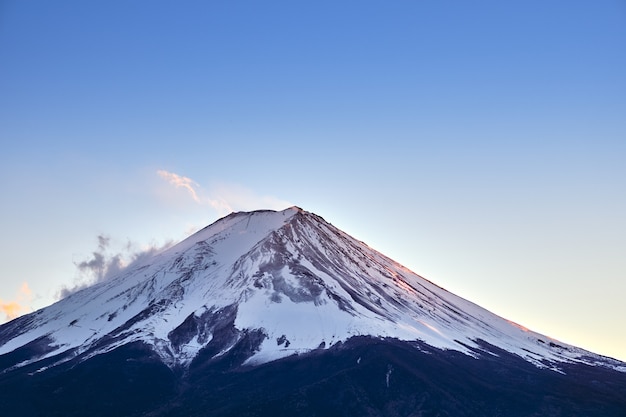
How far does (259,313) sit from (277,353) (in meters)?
16.1

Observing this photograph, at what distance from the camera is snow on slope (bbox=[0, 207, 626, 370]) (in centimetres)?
15600

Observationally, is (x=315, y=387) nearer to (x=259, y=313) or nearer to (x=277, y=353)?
(x=277, y=353)

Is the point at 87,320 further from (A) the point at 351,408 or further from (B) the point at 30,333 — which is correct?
(A) the point at 351,408

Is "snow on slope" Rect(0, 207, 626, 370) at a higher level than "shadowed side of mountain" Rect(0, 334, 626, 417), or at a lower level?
higher

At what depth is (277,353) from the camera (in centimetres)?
14788

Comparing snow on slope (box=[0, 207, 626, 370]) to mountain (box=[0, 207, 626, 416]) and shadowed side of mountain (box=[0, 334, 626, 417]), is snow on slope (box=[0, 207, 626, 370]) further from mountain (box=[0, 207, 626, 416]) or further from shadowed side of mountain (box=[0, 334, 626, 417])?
shadowed side of mountain (box=[0, 334, 626, 417])

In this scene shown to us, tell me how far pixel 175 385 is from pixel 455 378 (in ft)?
158

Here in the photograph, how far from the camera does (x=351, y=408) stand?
125 metres

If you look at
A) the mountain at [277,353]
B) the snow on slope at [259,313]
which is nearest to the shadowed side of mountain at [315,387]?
the mountain at [277,353]

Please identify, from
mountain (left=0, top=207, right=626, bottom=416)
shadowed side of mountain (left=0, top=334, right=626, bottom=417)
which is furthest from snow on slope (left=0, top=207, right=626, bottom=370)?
shadowed side of mountain (left=0, top=334, right=626, bottom=417)

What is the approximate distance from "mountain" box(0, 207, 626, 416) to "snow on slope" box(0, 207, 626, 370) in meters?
0.46

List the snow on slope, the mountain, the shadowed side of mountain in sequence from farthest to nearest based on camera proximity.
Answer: the snow on slope, the mountain, the shadowed side of mountain

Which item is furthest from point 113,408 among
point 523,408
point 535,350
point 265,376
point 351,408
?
point 535,350

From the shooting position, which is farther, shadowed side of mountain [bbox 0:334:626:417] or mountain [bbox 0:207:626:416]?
mountain [bbox 0:207:626:416]
